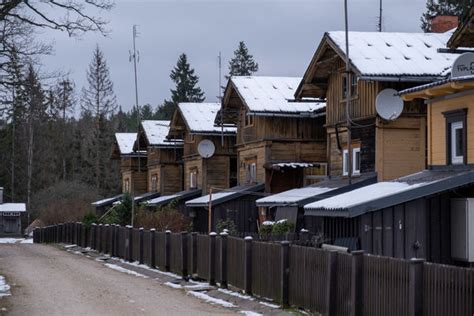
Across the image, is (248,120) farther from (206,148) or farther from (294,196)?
(294,196)

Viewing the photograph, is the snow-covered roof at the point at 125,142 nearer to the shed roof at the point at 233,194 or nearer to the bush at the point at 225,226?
the shed roof at the point at 233,194

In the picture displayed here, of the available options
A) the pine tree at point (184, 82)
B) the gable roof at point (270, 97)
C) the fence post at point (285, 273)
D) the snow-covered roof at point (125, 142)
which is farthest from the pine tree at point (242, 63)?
the fence post at point (285, 273)

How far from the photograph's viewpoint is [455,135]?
77.0 feet

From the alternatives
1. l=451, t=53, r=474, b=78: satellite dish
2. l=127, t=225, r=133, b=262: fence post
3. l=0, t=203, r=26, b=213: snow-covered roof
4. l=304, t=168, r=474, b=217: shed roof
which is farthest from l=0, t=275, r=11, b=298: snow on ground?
l=0, t=203, r=26, b=213: snow-covered roof

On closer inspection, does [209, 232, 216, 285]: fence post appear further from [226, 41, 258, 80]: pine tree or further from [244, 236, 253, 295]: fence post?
[226, 41, 258, 80]: pine tree

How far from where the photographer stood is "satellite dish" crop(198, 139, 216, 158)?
4806 centimetres

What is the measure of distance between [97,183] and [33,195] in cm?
619

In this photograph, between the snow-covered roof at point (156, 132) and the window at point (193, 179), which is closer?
the window at point (193, 179)

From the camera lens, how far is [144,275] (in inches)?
1088

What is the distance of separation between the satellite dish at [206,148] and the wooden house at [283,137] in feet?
21.9

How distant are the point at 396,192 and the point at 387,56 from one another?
942 centimetres

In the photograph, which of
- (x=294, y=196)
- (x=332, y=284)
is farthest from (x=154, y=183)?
(x=332, y=284)

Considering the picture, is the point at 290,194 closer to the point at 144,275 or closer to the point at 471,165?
the point at 144,275

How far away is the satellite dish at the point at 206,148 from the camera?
48.1m
